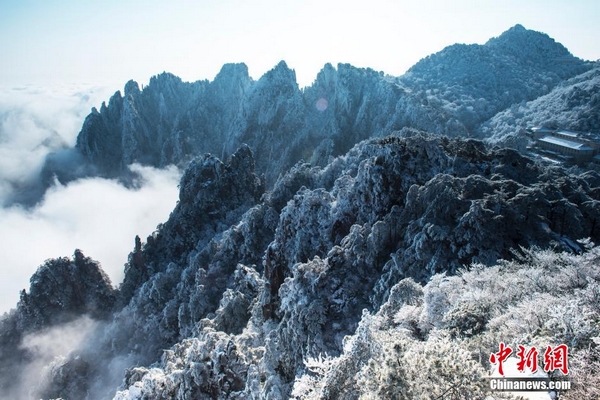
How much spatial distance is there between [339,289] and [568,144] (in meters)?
96.4

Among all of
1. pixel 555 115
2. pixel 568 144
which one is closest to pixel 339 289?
pixel 568 144

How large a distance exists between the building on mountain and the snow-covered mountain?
3345 centimetres

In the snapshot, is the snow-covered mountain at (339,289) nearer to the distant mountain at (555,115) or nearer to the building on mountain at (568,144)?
the building on mountain at (568,144)

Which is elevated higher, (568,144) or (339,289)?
(568,144)

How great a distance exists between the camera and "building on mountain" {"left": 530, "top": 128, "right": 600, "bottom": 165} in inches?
3797

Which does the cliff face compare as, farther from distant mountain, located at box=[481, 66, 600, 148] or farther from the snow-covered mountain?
distant mountain, located at box=[481, 66, 600, 148]

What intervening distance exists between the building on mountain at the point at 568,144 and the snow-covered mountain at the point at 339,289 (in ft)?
110

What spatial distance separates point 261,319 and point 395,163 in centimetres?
2714

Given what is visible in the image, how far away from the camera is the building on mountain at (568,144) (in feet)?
316

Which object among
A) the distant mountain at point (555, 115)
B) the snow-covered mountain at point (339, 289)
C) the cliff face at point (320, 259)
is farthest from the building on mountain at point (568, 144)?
the cliff face at point (320, 259)

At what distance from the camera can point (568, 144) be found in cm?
10156

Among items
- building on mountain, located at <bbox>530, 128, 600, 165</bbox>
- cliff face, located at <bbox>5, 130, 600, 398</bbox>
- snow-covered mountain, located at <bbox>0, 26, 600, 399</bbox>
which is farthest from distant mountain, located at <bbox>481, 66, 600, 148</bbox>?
cliff face, located at <bbox>5, 130, 600, 398</bbox>

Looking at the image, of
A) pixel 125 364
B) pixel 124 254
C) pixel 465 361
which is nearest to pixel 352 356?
pixel 465 361

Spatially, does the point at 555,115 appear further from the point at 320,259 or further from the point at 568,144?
the point at 320,259
